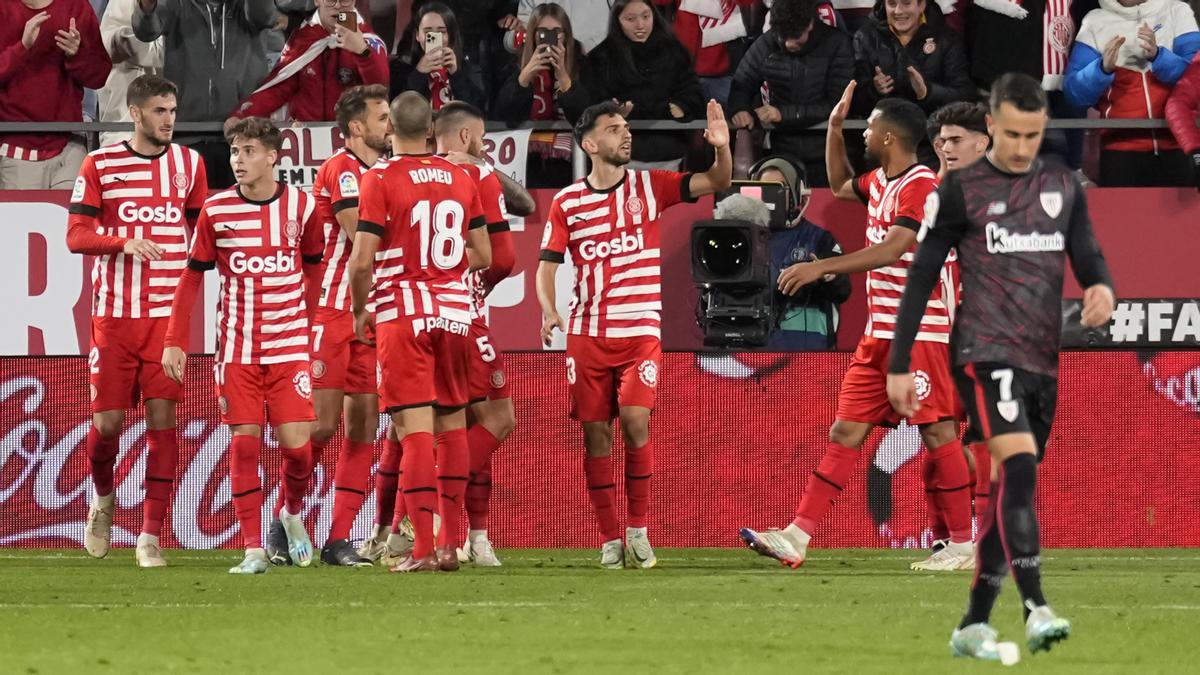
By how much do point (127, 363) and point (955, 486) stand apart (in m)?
4.17

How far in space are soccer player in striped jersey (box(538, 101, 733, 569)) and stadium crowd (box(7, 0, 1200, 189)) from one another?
112 inches

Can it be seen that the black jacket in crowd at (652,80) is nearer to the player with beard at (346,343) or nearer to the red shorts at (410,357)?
the player with beard at (346,343)

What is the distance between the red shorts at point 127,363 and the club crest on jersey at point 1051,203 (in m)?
5.19

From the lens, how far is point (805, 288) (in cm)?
1201

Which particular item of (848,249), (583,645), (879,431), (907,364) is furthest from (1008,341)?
(848,249)

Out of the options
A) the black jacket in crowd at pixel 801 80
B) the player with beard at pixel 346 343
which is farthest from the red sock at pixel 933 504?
the black jacket in crowd at pixel 801 80

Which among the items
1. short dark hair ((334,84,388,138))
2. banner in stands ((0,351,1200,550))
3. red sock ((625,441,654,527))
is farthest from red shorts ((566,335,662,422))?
banner in stands ((0,351,1200,550))

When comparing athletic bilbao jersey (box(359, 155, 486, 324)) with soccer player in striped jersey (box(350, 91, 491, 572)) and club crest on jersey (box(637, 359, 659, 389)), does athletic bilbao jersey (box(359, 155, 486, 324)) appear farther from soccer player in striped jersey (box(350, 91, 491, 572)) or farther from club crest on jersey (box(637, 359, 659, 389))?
club crest on jersey (box(637, 359, 659, 389))

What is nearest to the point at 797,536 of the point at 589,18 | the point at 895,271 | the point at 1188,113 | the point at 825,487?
the point at 825,487

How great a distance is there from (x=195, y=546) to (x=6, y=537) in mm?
1077

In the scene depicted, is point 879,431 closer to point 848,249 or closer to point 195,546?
point 848,249

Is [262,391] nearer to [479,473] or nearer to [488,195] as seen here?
[479,473]

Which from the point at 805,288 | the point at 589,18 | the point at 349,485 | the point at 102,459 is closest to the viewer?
the point at 349,485

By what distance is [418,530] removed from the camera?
343 inches
